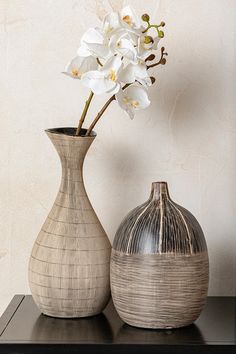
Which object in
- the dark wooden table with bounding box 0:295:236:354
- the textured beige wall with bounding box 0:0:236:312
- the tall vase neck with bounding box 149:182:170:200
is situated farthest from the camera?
the textured beige wall with bounding box 0:0:236:312

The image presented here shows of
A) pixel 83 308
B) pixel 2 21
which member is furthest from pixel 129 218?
pixel 2 21

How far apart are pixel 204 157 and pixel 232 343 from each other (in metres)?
0.44

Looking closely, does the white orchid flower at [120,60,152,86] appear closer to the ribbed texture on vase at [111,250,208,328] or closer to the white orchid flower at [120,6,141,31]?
the white orchid flower at [120,6,141,31]

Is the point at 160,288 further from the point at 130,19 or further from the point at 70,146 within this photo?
the point at 130,19

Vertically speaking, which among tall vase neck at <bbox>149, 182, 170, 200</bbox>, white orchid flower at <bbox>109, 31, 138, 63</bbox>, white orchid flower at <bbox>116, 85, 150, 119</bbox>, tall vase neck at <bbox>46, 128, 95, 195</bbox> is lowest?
tall vase neck at <bbox>149, 182, 170, 200</bbox>

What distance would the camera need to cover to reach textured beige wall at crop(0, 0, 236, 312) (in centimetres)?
140

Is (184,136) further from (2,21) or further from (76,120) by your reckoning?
(2,21)

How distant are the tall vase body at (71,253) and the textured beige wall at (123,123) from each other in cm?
17

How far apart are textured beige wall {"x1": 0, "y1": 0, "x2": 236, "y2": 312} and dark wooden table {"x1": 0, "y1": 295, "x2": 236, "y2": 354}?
20 centimetres

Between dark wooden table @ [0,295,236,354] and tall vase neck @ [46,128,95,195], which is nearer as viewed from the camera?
dark wooden table @ [0,295,236,354]

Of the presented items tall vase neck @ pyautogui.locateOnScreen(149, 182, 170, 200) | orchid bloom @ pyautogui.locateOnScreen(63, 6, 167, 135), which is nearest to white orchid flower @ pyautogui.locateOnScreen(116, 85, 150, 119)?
orchid bloom @ pyautogui.locateOnScreen(63, 6, 167, 135)

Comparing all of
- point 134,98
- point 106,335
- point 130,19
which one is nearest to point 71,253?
point 106,335

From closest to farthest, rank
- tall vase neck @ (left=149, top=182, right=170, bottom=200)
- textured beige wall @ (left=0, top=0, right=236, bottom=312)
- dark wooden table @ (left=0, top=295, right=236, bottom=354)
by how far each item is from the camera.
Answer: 1. dark wooden table @ (left=0, top=295, right=236, bottom=354)
2. tall vase neck @ (left=149, top=182, right=170, bottom=200)
3. textured beige wall @ (left=0, top=0, right=236, bottom=312)

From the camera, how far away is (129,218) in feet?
3.89
